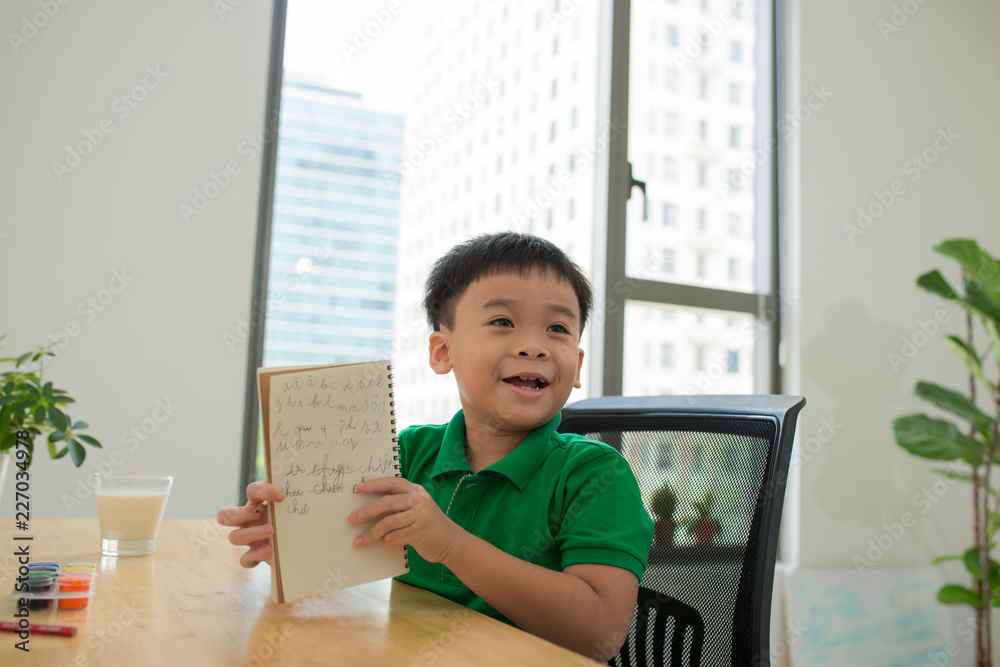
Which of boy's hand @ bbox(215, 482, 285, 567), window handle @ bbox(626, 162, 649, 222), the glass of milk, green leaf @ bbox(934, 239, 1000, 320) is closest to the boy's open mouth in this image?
boy's hand @ bbox(215, 482, 285, 567)

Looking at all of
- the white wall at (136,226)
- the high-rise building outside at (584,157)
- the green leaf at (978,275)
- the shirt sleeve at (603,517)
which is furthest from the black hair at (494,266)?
the green leaf at (978,275)

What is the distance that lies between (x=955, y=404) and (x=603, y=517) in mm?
1656

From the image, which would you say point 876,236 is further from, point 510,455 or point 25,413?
point 25,413

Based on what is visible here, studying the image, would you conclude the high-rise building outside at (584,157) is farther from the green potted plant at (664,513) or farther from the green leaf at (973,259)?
the green potted plant at (664,513)

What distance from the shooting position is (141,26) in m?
1.95

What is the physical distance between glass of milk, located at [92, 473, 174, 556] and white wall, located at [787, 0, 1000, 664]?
235cm

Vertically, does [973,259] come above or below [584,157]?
below

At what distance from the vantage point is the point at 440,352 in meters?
1.00

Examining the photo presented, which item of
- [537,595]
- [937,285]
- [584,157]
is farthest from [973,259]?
[537,595]

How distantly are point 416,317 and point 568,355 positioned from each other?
151 centimetres

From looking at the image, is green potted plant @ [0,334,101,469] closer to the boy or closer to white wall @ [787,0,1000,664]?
the boy

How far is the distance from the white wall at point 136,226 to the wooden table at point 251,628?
1.15m

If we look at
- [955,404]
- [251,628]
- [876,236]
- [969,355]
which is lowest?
[251,628]

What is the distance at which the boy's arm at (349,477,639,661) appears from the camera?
25.0 inches
